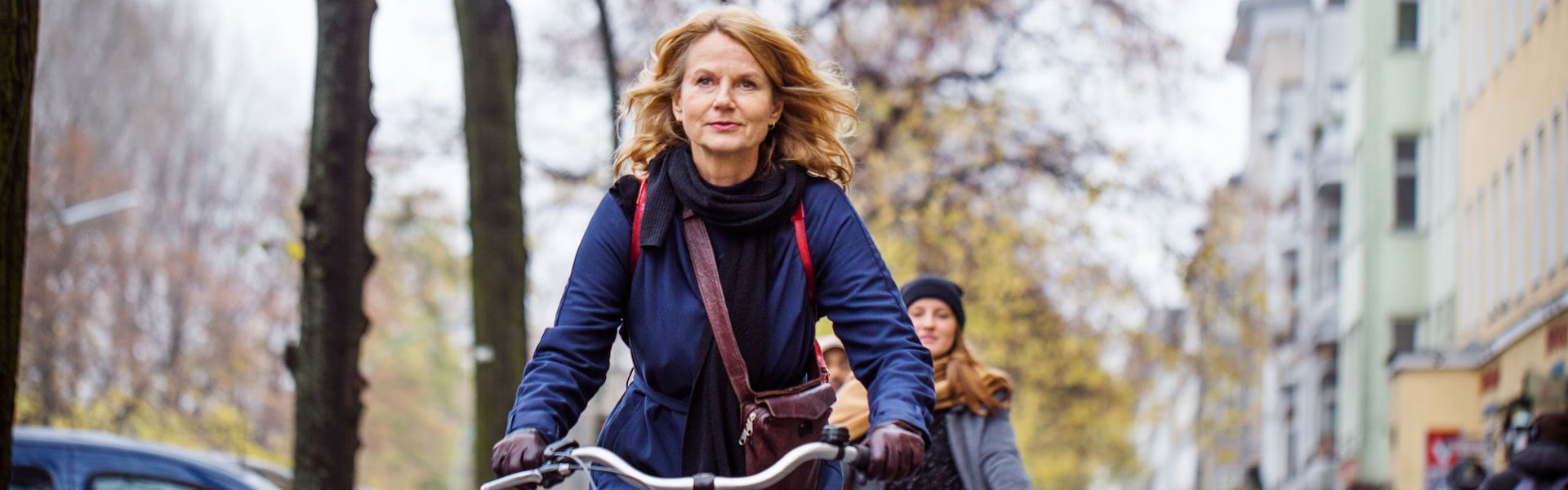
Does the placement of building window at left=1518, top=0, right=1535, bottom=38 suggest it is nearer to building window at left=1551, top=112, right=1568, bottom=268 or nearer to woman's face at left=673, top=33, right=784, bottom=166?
building window at left=1551, top=112, right=1568, bottom=268

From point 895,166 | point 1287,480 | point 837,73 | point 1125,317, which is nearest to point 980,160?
point 895,166

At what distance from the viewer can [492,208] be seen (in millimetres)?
13180

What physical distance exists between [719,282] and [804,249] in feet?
0.61

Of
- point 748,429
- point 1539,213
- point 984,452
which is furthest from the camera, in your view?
point 1539,213

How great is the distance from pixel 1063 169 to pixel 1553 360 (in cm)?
637

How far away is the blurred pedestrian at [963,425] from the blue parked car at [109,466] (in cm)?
519

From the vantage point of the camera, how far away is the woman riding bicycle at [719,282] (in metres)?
4.83

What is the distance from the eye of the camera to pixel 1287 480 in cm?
6219

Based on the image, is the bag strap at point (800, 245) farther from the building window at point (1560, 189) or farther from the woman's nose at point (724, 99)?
the building window at point (1560, 189)

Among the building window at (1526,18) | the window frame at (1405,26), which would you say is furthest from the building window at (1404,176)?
the building window at (1526,18)

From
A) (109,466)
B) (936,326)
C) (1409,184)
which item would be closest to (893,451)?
(936,326)

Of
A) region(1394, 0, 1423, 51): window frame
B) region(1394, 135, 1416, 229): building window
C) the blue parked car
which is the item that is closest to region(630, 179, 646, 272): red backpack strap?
the blue parked car

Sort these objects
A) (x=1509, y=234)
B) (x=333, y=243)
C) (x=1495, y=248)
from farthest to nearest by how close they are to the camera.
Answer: (x=1495, y=248) → (x=1509, y=234) → (x=333, y=243)

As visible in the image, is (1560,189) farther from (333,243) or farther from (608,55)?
(333,243)
